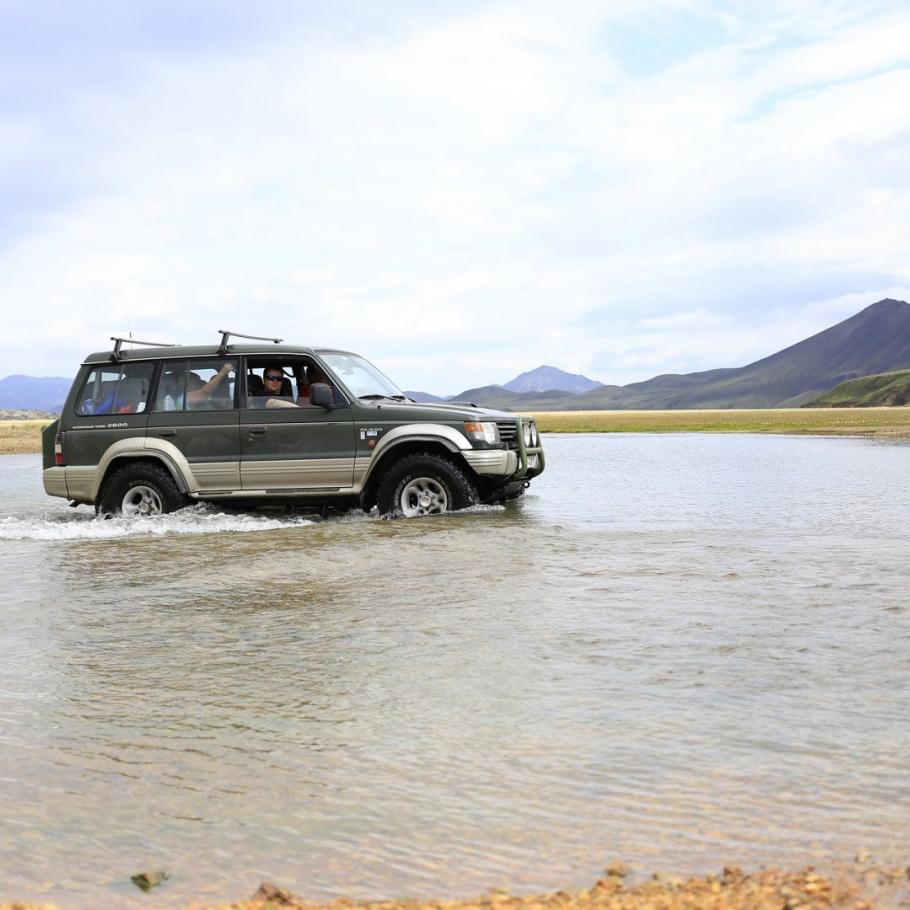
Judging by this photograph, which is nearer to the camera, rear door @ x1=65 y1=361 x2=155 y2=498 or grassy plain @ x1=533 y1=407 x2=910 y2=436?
rear door @ x1=65 y1=361 x2=155 y2=498

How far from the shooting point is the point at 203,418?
39.7ft

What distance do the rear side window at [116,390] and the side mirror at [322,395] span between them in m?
2.01

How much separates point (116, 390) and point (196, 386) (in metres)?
0.95

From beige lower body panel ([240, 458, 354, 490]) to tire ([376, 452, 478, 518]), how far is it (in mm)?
447

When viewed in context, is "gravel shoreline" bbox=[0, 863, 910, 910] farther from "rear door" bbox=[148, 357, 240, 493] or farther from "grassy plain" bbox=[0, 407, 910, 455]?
"grassy plain" bbox=[0, 407, 910, 455]

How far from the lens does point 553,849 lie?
3.15 meters

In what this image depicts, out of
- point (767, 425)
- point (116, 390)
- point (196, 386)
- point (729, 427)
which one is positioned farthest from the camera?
point (729, 427)

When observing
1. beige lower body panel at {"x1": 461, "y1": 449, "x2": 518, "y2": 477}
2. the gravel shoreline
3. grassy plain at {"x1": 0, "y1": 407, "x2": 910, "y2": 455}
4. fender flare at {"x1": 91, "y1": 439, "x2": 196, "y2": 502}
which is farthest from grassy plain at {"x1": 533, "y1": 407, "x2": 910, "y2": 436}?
the gravel shoreline

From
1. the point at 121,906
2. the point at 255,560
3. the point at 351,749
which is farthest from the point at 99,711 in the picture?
the point at 255,560

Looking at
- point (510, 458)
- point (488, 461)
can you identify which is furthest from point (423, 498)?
point (510, 458)

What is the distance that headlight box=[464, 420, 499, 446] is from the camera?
38.4 ft

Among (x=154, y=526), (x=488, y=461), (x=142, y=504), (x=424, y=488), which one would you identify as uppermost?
(x=488, y=461)

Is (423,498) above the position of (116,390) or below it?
below

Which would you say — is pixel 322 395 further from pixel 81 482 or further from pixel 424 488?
pixel 81 482
